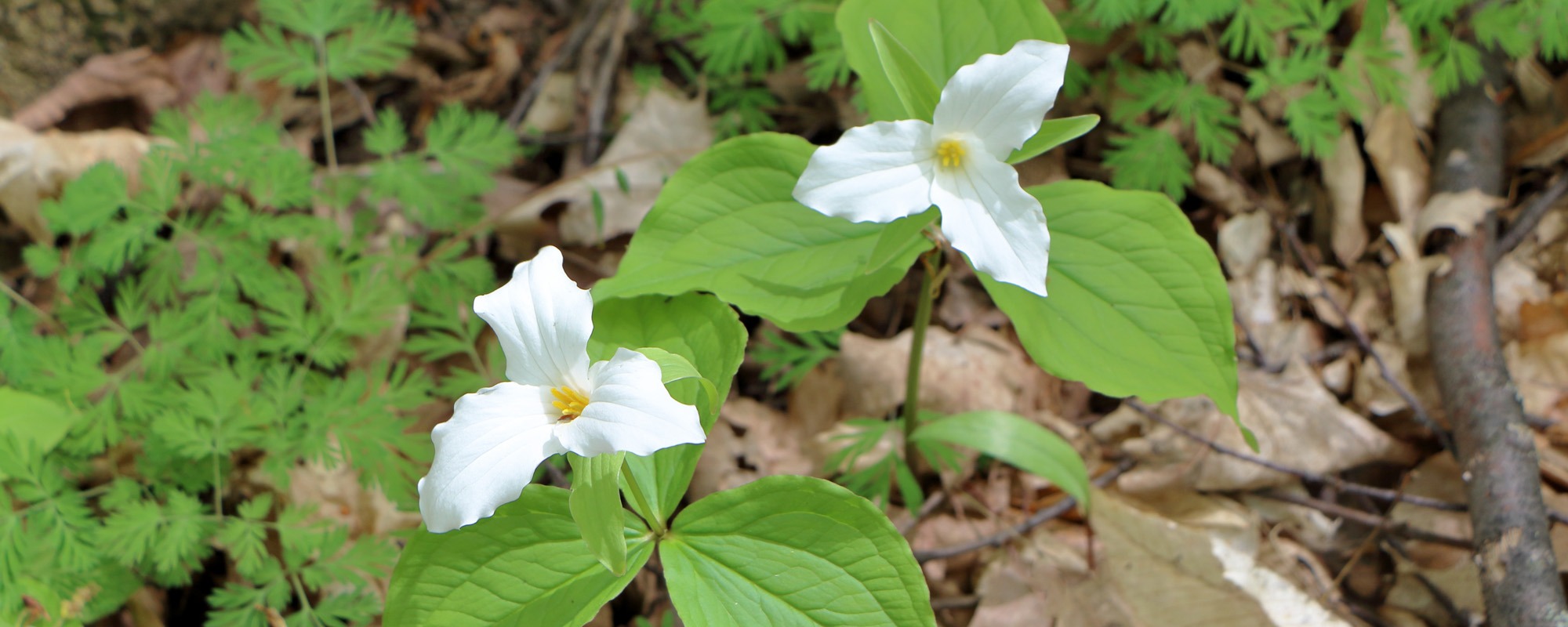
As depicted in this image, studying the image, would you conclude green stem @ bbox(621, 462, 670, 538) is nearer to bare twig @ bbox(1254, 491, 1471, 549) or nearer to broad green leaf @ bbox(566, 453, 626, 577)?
broad green leaf @ bbox(566, 453, 626, 577)

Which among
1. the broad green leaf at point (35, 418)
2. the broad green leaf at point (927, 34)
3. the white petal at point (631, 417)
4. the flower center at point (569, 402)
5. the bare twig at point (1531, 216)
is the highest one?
the broad green leaf at point (927, 34)

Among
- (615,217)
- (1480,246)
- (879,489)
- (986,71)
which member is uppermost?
(986,71)

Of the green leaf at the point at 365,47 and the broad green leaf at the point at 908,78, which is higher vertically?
the broad green leaf at the point at 908,78

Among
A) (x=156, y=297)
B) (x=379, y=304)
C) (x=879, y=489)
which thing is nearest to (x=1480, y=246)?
(x=879, y=489)

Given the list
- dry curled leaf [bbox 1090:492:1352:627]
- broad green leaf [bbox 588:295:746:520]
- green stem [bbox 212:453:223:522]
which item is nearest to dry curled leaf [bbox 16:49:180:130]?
green stem [bbox 212:453:223:522]

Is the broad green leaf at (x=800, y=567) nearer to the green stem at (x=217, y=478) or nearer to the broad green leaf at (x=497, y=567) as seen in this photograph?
the broad green leaf at (x=497, y=567)

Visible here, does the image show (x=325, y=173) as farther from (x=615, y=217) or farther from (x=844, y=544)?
(x=844, y=544)

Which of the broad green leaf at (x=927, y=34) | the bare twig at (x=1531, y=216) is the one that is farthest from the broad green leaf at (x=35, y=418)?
the bare twig at (x=1531, y=216)

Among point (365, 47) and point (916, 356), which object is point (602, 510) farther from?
point (365, 47)
